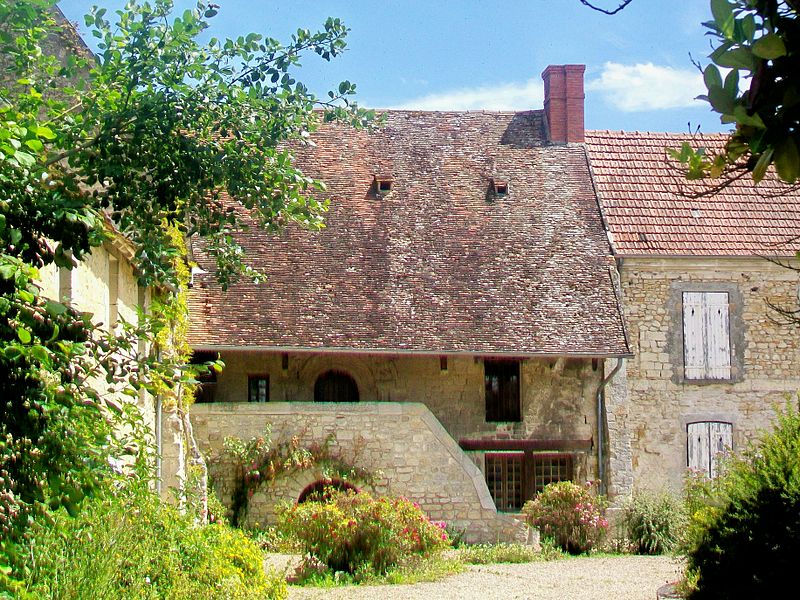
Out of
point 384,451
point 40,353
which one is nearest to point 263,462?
point 384,451

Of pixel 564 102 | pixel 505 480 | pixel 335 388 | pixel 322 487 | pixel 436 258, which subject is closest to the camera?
A: pixel 322 487

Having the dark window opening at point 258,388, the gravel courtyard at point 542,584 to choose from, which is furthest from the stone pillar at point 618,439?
A: the dark window opening at point 258,388

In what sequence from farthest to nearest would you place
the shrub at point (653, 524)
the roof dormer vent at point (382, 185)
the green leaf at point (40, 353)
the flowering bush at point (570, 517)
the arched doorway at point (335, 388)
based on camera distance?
the roof dormer vent at point (382, 185) < the arched doorway at point (335, 388) < the shrub at point (653, 524) < the flowering bush at point (570, 517) < the green leaf at point (40, 353)

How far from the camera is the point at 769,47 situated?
235 cm

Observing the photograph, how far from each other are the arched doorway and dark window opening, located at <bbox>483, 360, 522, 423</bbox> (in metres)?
2.36

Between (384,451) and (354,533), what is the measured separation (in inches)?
145

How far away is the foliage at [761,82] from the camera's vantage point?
8.00 ft

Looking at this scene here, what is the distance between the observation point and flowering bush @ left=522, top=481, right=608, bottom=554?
51.1ft

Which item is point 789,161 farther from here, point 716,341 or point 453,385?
point 716,341

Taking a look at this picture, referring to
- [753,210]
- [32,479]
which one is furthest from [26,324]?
[753,210]

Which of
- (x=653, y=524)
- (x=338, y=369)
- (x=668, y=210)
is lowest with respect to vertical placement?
(x=653, y=524)

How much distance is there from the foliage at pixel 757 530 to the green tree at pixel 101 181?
4.67 m

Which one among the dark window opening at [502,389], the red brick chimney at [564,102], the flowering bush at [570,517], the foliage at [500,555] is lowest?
the foliage at [500,555]

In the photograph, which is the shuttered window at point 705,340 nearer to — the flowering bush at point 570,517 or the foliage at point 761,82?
the flowering bush at point 570,517
